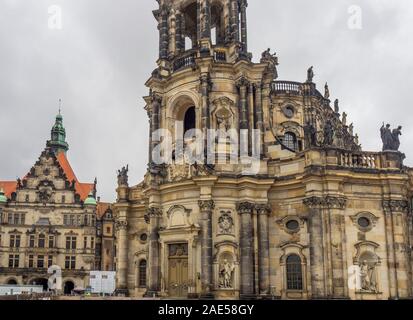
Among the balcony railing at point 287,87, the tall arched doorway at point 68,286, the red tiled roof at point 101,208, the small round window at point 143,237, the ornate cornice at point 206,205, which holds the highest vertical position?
the balcony railing at point 287,87

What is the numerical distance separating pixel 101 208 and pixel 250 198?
5125 centimetres

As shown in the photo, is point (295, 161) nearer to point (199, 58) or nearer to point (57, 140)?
point (199, 58)

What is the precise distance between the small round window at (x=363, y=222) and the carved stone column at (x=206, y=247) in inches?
319

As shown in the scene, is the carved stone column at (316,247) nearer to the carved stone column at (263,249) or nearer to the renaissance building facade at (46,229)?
the carved stone column at (263,249)

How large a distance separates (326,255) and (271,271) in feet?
11.6

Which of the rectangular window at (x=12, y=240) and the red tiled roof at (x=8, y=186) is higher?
the red tiled roof at (x=8, y=186)

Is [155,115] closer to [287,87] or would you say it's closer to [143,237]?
[143,237]

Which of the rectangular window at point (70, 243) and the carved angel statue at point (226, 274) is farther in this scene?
the rectangular window at point (70, 243)

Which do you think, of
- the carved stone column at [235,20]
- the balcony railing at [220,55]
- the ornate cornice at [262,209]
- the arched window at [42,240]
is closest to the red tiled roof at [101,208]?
the arched window at [42,240]

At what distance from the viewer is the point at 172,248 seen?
1163 inches

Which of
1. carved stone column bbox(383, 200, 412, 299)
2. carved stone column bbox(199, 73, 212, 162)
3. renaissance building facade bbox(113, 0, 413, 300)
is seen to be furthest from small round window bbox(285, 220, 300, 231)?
carved stone column bbox(199, 73, 212, 162)

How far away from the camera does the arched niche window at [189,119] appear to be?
109 ft
